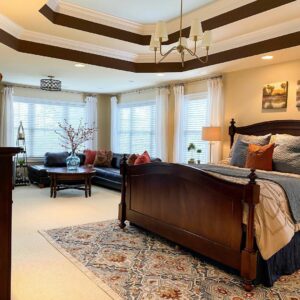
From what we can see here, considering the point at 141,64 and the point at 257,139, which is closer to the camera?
the point at 257,139

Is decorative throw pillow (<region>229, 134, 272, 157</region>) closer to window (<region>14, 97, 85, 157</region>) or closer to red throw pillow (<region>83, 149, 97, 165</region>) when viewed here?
red throw pillow (<region>83, 149, 97, 165</region>)

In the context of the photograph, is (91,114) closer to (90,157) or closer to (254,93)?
(90,157)

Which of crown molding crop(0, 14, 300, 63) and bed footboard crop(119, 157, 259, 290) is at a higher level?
crown molding crop(0, 14, 300, 63)

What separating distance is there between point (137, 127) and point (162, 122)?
1224 millimetres

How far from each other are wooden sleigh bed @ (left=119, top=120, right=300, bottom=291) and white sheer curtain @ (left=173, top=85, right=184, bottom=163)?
108 inches

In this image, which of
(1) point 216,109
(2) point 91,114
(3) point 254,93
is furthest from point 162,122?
(2) point 91,114

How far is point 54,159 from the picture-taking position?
748 cm

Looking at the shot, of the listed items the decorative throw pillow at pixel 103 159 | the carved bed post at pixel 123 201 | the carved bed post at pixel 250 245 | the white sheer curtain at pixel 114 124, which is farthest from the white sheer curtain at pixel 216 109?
the white sheer curtain at pixel 114 124

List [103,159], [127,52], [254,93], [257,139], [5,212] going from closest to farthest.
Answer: [5,212] → [257,139] → [254,93] → [127,52] → [103,159]

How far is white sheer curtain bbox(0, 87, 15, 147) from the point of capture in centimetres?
716

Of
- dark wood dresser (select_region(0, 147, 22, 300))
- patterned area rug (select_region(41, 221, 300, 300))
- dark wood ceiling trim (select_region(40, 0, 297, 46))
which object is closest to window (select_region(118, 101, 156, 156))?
dark wood ceiling trim (select_region(40, 0, 297, 46))

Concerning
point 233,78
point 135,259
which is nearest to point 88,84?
point 233,78

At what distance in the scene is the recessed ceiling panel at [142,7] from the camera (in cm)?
396

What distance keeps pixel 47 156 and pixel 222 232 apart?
5714 millimetres
